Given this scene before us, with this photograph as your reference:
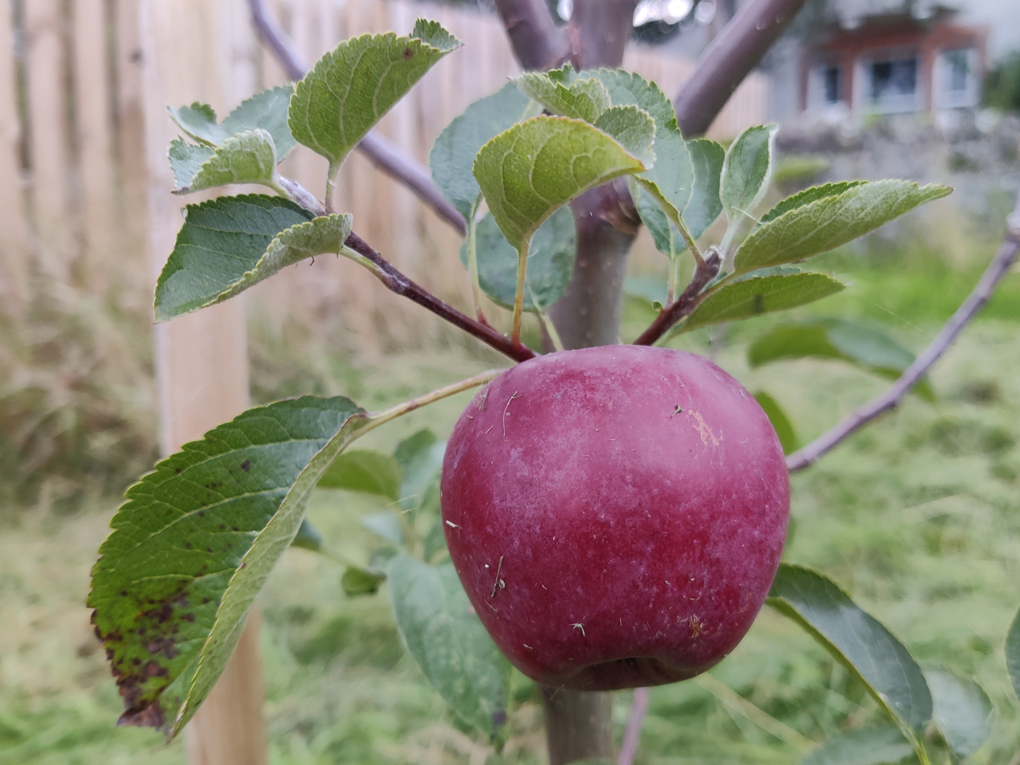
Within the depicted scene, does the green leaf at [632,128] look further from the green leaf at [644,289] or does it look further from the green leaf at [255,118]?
the green leaf at [644,289]

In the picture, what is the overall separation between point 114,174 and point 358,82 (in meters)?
2.69

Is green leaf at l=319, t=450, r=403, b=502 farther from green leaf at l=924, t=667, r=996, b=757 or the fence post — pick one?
green leaf at l=924, t=667, r=996, b=757

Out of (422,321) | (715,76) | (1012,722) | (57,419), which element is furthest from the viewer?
(422,321)

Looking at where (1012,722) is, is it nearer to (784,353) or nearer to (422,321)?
(784,353)

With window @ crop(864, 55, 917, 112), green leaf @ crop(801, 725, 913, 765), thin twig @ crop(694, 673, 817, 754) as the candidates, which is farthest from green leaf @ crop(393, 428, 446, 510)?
window @ crop(864, 55, 917, 112)

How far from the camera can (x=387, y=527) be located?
2.33 ft

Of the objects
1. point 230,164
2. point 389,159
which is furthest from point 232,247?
point 389,159

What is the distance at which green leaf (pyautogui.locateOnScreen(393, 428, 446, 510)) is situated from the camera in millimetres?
658

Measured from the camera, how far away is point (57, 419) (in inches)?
83.5

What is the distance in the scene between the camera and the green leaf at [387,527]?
0.69m

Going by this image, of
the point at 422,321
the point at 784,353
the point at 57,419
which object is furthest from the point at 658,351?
the point at 422,321

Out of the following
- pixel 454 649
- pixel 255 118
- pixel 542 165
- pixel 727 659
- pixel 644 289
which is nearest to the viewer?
pixel 542 165

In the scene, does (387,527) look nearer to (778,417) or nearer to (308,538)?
(308,538)

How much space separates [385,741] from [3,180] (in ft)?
7.38
